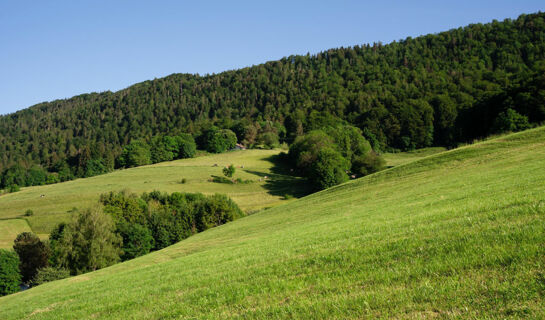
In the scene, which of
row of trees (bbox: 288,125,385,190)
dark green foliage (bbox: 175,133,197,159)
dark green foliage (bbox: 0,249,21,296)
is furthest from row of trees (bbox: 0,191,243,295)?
dark green foliage (bbox: 175,133,197,159)

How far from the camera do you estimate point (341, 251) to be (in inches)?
440

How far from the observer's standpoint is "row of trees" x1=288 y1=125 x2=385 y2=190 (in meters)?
95.2

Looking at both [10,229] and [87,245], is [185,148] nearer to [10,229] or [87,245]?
[10,229]

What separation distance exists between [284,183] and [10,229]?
71432mm

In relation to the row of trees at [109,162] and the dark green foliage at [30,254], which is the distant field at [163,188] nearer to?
the dark green foliage at [30,254]

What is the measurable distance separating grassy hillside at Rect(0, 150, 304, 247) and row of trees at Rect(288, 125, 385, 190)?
24.9 ft

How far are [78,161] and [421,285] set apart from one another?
210363 millimetres

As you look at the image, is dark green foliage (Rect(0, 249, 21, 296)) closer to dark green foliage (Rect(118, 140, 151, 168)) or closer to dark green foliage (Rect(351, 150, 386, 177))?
dark green foliage (Rect(351, 150, 386, 177))

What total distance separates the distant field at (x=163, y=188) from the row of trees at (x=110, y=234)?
834cm

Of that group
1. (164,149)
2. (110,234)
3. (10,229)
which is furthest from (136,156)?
(110,234)

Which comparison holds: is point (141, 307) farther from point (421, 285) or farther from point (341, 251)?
point (421, 285)

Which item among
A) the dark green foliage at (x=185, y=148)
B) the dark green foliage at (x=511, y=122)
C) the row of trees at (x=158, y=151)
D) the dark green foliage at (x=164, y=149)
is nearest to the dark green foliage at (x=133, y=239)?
the dark green foliage at (x=511, y=122)

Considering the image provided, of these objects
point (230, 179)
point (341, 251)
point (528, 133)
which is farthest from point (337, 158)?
point (341, 251)

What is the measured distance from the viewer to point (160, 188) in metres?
100
